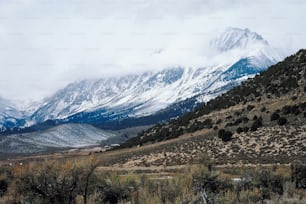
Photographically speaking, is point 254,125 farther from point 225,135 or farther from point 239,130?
point 225,135

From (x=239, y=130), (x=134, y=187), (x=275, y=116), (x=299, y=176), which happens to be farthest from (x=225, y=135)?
(x=134, y=187)

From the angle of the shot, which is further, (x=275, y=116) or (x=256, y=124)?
(x=256, y=124)

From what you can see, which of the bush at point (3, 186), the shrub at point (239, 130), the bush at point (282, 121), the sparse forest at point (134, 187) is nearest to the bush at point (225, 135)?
the shrub at point (239, 130)

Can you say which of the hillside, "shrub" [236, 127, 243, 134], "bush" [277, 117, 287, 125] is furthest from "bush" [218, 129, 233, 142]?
"bush" [277, 117, 287, 125]

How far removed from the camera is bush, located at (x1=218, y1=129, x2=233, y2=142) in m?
65.9

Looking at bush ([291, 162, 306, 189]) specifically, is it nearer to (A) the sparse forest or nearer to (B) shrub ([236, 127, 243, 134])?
(A) the sparse forest

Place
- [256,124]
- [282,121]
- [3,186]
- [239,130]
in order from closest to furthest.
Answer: [3,186], [282,121], [256,124], [239,130]

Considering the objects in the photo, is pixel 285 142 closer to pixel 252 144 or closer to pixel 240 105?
pixel 252 144

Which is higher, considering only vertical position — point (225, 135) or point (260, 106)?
point (260, 106)

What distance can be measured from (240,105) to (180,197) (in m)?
58.3

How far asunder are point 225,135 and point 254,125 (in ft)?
13.6

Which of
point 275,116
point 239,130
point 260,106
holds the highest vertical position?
point 260,106

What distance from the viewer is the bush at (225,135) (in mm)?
65875

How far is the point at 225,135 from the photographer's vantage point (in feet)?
218
